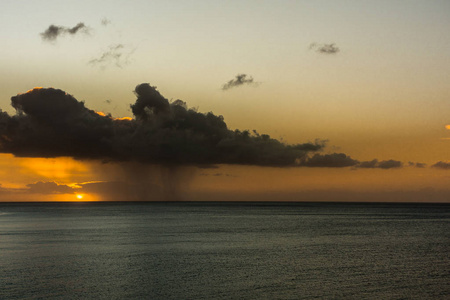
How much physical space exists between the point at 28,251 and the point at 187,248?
19762 millimetres

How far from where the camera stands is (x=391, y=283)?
1670 inches

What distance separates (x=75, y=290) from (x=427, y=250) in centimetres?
4705

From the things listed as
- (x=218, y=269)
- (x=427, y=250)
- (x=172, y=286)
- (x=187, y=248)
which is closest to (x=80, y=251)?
(x=187, y=248)

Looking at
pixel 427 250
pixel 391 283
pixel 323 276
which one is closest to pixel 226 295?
pixel 323 276

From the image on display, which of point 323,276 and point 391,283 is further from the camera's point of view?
point 323,276

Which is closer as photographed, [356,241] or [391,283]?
[391,283]

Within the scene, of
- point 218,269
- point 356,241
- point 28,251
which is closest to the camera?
point 218,269

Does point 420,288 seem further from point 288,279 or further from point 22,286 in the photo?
point 22,286

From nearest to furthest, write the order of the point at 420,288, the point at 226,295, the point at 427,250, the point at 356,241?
the point at 226,295, the point at 420,288, the point at 427,250, the point at 356,241

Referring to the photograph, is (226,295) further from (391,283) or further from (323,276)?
(391,283)

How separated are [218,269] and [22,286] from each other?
17.5m

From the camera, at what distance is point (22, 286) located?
4059 cm

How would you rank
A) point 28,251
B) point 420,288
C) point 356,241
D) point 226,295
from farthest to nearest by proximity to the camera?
point 356,241
point 28,251
point 420,288
point 226,295

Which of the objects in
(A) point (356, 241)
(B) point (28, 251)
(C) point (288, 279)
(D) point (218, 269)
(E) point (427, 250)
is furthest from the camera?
(A) point (356, 241)
